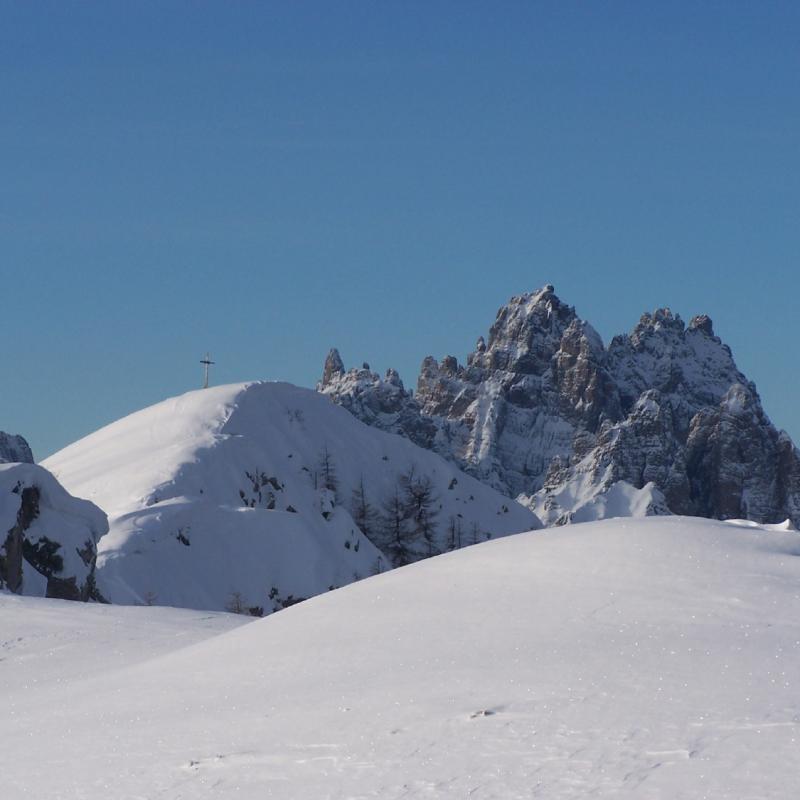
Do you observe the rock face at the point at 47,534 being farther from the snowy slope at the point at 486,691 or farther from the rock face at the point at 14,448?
the rock face at the point at 14,448

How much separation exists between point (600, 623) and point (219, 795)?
401 centimetres

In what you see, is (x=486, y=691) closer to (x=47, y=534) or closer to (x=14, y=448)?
(x=47, y=534)

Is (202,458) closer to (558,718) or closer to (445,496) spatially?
(445,496)

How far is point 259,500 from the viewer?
7394cm

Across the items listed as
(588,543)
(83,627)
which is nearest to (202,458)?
(83,627)

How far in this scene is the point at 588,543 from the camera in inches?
548

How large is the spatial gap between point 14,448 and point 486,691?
16330cm

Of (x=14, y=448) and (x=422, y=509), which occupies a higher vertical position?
(x=14, y=448)

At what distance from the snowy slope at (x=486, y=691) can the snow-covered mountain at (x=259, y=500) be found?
27.9 meters

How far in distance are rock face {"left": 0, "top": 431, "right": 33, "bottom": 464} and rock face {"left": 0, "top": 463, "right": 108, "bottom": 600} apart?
126 meters

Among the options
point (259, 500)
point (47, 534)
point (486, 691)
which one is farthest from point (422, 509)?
point (486, 691)

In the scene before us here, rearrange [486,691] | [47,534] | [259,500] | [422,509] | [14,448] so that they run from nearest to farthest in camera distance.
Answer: [486,691], [47,534], [259,500], [422,509], [14,448]

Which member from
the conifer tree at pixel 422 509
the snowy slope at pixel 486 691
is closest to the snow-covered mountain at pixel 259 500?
the conifer tree at pixel 422 509

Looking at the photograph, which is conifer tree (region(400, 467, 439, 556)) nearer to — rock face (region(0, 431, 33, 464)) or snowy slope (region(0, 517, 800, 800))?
snowy slope (region(0, 517, 800, 800))
